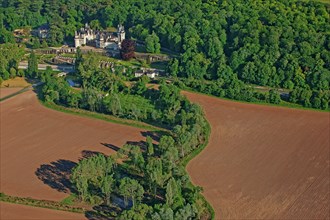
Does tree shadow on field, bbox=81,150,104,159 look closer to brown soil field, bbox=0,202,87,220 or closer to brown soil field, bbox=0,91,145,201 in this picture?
brown soil field, bbox=0,91,145,201

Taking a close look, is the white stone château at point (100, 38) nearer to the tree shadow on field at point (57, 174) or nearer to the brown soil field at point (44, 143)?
the brown soil field at point (44, 143)

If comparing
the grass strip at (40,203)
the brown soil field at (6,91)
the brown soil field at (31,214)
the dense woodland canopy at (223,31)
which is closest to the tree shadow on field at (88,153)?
the grass strip at (40,203)

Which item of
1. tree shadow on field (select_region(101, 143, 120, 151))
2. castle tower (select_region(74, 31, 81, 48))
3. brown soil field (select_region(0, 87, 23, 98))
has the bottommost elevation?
tree shadow on field (select_region(101, 143, 120, 151))

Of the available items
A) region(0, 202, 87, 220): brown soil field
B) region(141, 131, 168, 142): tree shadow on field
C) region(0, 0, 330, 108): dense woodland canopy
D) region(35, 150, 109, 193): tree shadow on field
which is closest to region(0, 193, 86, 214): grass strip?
region(0, 202, 87, 220): brown soil field

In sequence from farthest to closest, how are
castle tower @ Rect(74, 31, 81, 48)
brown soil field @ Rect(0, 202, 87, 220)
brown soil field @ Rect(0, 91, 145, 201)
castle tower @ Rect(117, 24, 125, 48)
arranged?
1. castle tower @ Rect(74, 31, 81, 48)
2. castle tower @ Rect(117, 24, 125, 48)
3. brown soil field @ Rect(0, 91, 145, 201)
4. brown soil field @ Rect(0, 202, 87, 220)

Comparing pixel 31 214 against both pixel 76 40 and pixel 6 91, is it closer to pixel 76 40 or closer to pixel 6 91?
pixel 6 91

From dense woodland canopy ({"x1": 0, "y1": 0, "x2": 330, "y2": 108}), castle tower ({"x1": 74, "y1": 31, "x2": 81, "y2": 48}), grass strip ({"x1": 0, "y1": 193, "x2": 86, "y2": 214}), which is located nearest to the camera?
grass strip ({"x1": 0, "y1": 193, "x2": 86, "y2": 214})

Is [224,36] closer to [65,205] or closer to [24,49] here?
[24,49]
